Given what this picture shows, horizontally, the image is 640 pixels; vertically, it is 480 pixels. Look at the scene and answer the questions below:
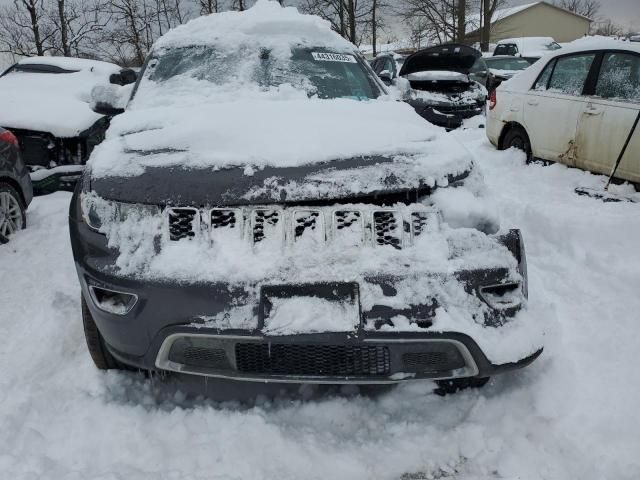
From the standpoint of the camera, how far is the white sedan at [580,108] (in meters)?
5.20

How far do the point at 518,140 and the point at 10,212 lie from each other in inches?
231

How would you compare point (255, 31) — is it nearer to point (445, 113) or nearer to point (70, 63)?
point (70, 63)

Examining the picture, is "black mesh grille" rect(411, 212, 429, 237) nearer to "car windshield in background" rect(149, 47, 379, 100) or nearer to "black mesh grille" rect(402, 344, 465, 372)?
"black mesh grille" rect(402, 344, 465, 372)

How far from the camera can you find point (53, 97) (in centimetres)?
625

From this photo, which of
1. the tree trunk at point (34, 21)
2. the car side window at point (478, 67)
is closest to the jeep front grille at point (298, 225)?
the car side window at point (478, 67)

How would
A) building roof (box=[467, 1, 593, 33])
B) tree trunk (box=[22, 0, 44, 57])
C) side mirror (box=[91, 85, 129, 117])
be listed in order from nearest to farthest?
side mirror (box=[91, 85, 129, 117]), tree trunk (box=[22, 0, 44, 57]), building roof (box=[467, 1, 593, 33])

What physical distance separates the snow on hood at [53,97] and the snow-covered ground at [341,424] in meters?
3.42

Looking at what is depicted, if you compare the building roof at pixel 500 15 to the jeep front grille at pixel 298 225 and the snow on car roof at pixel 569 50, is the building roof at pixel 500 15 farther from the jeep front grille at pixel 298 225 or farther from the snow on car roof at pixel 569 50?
the jeep front grille at pixel 298 225

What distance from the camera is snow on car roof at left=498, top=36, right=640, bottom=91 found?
5.50 m

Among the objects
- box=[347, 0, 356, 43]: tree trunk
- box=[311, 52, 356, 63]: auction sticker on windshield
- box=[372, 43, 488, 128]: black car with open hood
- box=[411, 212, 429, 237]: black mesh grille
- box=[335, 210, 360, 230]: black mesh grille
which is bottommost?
box=[347, 0, 356, 43]: tree trunk

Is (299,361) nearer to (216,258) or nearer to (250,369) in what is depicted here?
(250,369)

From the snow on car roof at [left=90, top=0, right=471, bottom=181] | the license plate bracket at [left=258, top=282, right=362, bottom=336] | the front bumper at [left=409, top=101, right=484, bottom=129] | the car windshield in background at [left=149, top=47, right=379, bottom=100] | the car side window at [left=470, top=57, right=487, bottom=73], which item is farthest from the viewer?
the car side window at [left=470, top=57, right=487, bottom=73]

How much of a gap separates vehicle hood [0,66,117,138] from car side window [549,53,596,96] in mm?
5425

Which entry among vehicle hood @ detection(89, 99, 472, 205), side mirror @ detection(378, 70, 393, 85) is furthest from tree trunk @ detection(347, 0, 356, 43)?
vehicle hood @ detection(89, 99, 472, 205)
